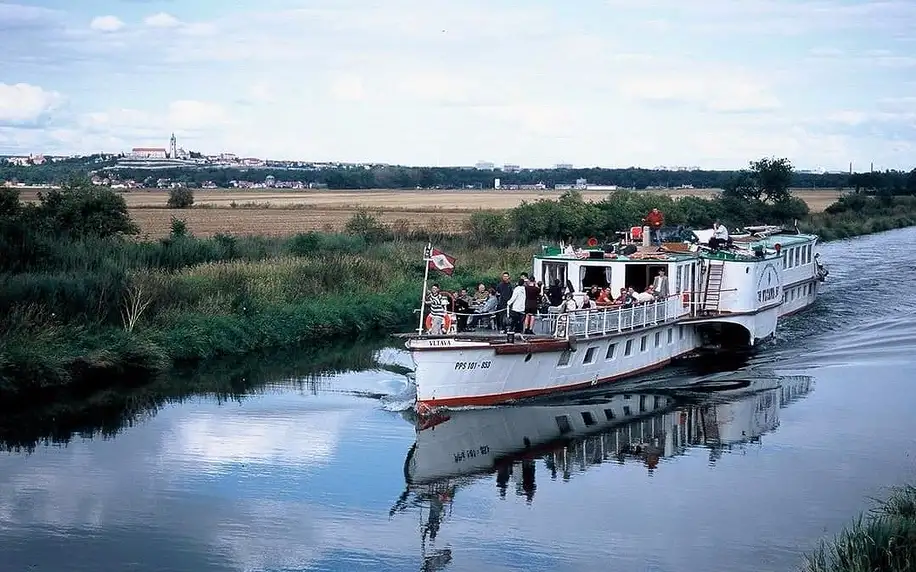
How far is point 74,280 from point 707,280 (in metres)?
20.1

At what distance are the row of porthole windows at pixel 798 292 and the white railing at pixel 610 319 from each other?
12.4 meters

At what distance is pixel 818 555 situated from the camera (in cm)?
1809

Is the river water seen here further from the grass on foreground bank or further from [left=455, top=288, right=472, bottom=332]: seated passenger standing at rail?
[left=455, top=288, right=472, bottom=332]: seated passenger standing at rail

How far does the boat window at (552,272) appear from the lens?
3438 cm

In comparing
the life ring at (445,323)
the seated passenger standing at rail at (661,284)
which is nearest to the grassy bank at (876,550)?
the life ring at (445,323)

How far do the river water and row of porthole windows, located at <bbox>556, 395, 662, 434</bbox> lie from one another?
10cm

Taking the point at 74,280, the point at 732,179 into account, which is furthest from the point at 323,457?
the point at 732,179

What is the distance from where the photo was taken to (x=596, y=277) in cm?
3453

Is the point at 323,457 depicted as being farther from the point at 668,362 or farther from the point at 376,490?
the point at 668,362

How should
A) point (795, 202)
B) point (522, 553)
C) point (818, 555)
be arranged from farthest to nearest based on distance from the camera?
point (795, 202)
point (522, 553)
point (818, 555)

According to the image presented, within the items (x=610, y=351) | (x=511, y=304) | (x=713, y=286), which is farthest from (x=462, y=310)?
(x=713, y=286)

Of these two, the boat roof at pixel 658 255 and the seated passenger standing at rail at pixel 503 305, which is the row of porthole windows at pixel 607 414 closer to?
the seated passenger standing at rail at pixel 503 305

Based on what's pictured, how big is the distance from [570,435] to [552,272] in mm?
7875

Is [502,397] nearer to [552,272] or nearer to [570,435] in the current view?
[570,435]
